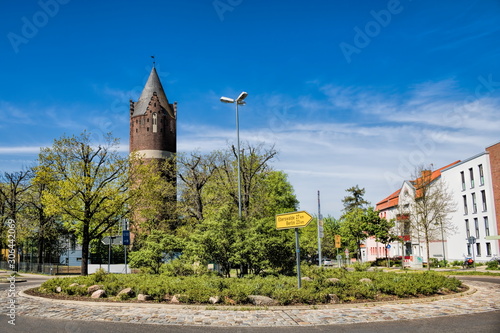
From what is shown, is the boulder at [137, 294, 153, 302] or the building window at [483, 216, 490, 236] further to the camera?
the building window at [483, 216, 490, 236]

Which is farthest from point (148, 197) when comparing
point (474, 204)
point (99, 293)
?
point (474, 204)

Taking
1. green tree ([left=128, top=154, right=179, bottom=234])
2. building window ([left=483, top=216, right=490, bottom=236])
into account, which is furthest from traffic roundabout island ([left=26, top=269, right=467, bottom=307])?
building window ([left=483, top=216, right=490, bottom=236])

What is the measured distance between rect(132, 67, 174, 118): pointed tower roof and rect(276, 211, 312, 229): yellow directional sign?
147ft

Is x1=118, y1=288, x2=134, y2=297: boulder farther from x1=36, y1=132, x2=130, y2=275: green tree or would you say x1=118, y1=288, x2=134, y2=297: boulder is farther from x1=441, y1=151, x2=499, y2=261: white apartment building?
x1=441, y1=151, x2=499, y2=261: white apartment building

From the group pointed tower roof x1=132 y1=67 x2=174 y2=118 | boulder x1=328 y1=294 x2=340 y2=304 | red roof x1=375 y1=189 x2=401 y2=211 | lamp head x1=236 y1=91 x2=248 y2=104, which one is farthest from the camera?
red roof x1=375 y1=189 x2=401 y2=211

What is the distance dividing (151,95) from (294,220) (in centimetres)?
4752

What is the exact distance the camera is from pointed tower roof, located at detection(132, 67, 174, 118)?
5691 centimetres

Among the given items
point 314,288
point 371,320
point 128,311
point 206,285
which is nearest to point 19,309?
point 128,311

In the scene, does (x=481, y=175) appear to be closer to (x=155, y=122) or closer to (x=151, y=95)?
(x=155, y=122)

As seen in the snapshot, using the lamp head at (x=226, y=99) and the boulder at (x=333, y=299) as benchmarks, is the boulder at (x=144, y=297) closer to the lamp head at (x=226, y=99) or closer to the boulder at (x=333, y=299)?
the boulder at (x=333, y=299)

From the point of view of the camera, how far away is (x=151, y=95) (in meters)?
57.7

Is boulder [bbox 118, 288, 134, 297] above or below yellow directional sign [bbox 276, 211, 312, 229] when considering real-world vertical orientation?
below

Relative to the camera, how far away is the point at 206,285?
44.9 feet

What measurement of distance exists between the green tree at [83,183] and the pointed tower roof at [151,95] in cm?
2923
